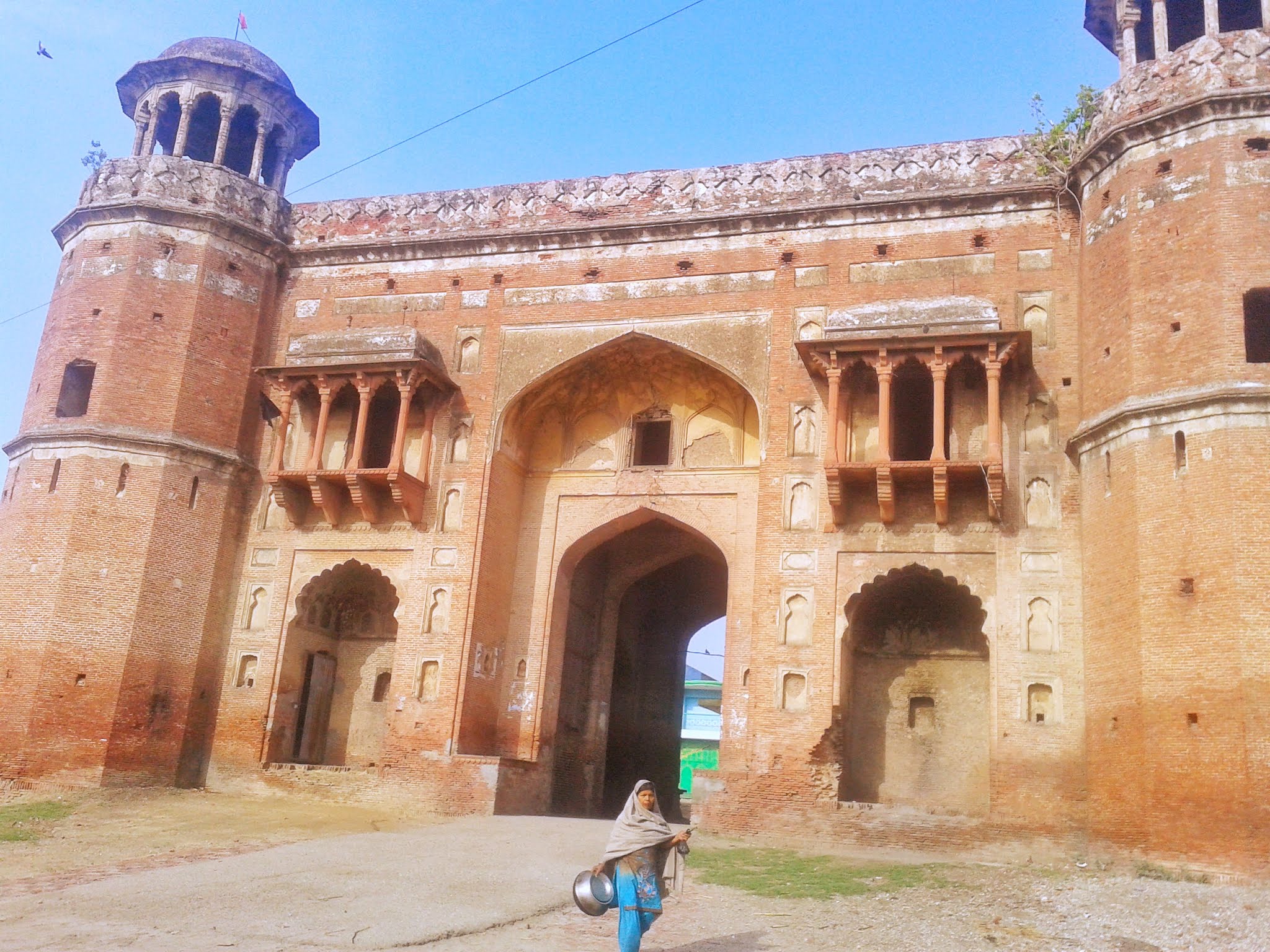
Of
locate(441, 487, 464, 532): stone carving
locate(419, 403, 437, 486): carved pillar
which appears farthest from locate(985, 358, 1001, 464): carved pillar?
locate(419, 403, 437, 486): carved pillar

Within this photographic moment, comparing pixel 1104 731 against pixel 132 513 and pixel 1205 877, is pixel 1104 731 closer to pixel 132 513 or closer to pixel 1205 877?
pixel 1205 877

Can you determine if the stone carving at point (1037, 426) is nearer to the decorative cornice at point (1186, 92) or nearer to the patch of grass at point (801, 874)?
the decorative cornice at point (1186, 92)

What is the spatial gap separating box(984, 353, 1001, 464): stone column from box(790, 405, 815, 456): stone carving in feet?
7.50

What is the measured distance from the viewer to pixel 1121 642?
13.1 meters

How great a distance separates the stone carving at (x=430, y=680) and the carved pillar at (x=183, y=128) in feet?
28.5

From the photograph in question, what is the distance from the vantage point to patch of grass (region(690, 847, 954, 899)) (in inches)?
432

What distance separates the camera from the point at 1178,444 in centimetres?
1312

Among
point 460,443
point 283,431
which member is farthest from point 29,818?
point 460,443

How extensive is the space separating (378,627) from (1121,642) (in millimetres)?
10452

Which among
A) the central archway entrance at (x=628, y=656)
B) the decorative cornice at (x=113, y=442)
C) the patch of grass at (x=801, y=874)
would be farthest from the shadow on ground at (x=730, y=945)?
the decorative cornice at (x=113, y=442)

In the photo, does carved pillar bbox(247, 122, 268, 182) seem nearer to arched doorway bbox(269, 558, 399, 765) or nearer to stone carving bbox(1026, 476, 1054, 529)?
arched doorway bbox(269, 558, 399, 765)

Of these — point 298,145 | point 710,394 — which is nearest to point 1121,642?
point 710,394

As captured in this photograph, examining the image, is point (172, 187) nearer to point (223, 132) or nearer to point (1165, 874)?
point (223, 132)

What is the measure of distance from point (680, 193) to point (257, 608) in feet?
27.7
